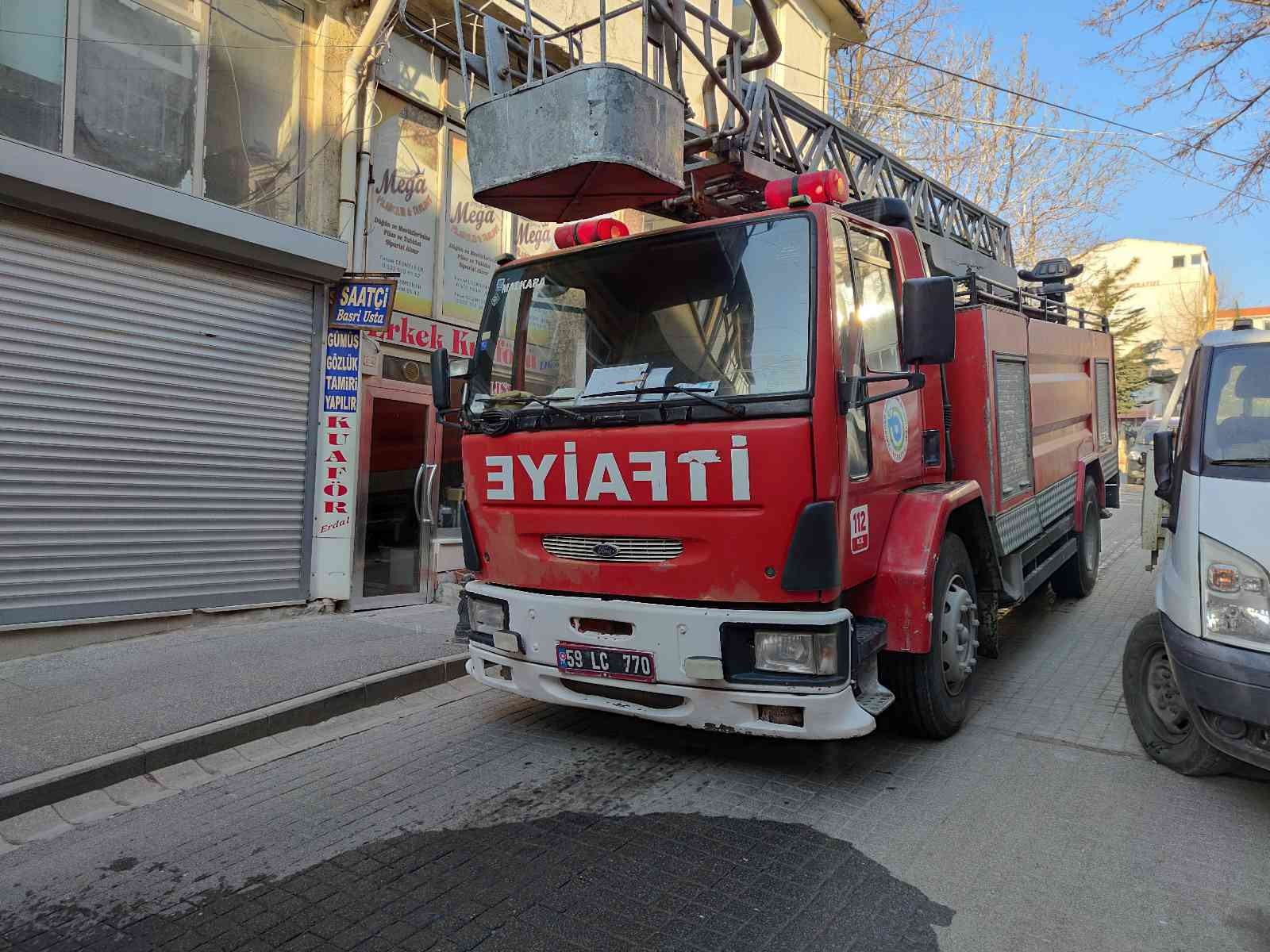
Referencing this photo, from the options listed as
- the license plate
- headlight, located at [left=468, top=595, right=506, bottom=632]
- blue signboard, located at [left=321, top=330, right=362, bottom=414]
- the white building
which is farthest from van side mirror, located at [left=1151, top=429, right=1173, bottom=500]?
the white building

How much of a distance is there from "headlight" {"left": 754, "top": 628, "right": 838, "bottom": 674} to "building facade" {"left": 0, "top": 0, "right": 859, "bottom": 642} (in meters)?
5.34

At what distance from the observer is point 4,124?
5789mm

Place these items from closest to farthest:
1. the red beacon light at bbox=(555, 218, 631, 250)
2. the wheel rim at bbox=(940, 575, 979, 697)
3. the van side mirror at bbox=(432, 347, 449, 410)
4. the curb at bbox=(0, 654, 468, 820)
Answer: the curb at bbox=(0, 654, 468, 820) < the wheel rim at bbox=(940, 575, 979, 697) < the red beacon light at bbox=(555, 218, 631, 250) < the van side mirror at bbox=(432, 347, 449, 410)

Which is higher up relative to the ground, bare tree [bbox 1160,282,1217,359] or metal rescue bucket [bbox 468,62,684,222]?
bare tree [bbox 1160,282,1217,359]

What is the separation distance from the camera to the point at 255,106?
747cm

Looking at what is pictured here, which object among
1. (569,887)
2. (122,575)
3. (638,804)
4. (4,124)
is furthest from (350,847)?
(4,124)

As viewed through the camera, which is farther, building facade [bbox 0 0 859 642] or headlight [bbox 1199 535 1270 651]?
building facade [bbox 0 0 859 642]

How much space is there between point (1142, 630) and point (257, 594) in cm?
669

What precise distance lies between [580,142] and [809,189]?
1.14m

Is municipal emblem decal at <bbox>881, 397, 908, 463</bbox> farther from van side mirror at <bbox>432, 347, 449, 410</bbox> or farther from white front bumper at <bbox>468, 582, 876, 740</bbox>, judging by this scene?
van side mirror at <bbox>432, 347, 449, 410</bbox>

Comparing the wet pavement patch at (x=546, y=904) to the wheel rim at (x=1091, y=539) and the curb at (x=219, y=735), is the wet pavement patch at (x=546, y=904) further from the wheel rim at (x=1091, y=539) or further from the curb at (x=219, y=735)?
the wheel rim at (x=1091, y=539)

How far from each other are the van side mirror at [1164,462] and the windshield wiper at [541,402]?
2.85 m

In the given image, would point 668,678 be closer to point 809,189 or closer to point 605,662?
point 605,662

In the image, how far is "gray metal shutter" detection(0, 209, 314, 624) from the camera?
5957mm
